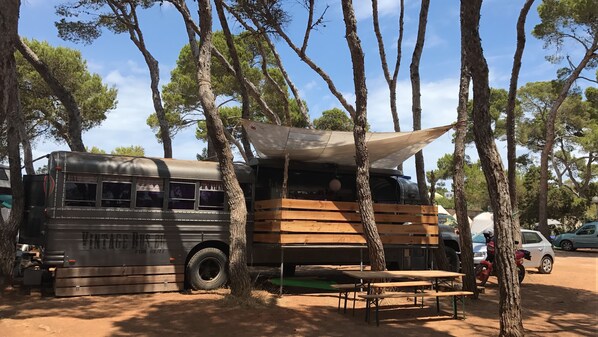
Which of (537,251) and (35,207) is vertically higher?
(35,207)

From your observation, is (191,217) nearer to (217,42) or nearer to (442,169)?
(217,42)

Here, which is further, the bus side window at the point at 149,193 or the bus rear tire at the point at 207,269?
the bus rear tire at the point at 207,269

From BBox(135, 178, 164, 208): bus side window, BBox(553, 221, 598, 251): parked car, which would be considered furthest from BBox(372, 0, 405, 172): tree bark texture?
BBox(553, 221, 598, 251): parked car

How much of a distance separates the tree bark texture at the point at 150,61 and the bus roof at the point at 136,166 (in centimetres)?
605

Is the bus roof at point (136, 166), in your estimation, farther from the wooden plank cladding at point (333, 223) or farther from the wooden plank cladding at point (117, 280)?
the wooden plank cladding at point (117, 280)

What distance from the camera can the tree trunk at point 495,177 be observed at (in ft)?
18.7

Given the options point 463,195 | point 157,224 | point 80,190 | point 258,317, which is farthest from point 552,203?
point 80,190

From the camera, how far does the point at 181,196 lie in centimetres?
912

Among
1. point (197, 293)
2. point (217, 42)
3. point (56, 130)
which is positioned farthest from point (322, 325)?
point (56, 130)

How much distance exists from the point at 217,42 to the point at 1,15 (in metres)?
14.4

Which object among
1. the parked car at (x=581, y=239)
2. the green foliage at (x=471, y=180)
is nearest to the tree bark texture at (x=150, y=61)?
the parked car at (x=581, y=239)

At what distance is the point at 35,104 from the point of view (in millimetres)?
21531

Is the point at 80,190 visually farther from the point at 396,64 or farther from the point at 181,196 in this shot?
the point at 396,64

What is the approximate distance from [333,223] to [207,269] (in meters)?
2.62
